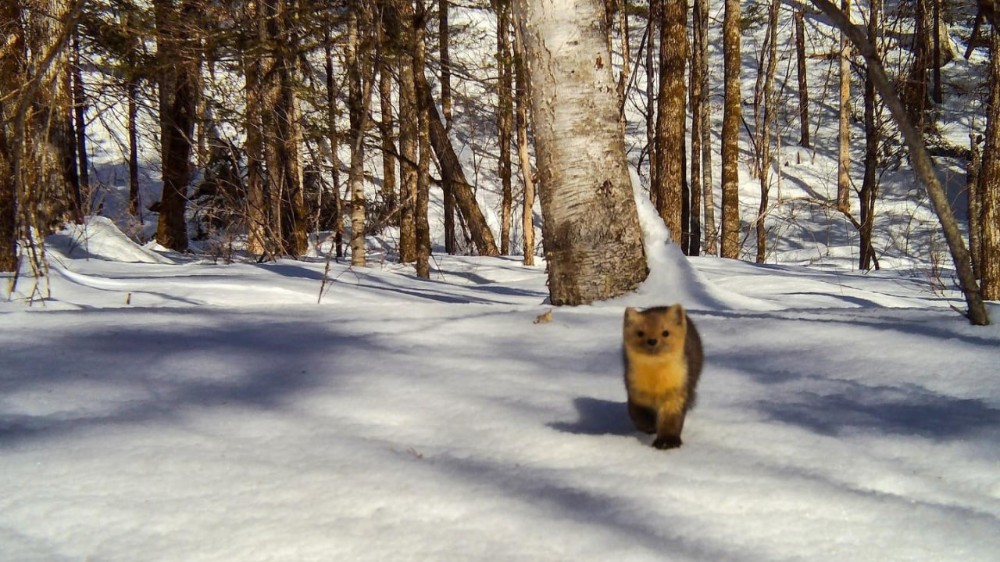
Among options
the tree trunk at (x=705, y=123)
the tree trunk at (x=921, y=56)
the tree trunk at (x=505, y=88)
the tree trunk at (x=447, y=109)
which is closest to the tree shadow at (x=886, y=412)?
the tree trunk at (x=921, y=56)

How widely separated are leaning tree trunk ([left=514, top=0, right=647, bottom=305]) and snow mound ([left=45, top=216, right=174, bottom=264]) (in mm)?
7585

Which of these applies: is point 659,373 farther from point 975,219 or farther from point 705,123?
point 705,123

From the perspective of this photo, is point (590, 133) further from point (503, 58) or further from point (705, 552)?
point (503, 58)

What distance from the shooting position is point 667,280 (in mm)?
4863

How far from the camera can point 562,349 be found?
3.38 metres

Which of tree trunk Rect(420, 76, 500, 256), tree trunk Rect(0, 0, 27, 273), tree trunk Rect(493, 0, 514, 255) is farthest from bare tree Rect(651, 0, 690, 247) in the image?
tree trunk Rect(0, 0, 27, 273)

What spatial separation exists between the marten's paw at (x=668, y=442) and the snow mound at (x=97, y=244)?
945 centimetres

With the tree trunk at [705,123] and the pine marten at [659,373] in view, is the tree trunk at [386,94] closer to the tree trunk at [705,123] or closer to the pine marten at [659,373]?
the pine marten at [659,373]

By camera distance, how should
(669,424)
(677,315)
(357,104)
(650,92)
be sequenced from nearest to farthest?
(669,424)
(677,315)
(357,104)
(650,92)

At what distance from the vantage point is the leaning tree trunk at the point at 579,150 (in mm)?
4551

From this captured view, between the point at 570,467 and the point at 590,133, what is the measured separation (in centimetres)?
290

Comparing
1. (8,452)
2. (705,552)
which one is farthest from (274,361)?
(705,552)

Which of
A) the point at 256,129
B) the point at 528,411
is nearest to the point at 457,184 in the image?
the point at 256,129

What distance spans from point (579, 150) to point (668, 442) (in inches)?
105
